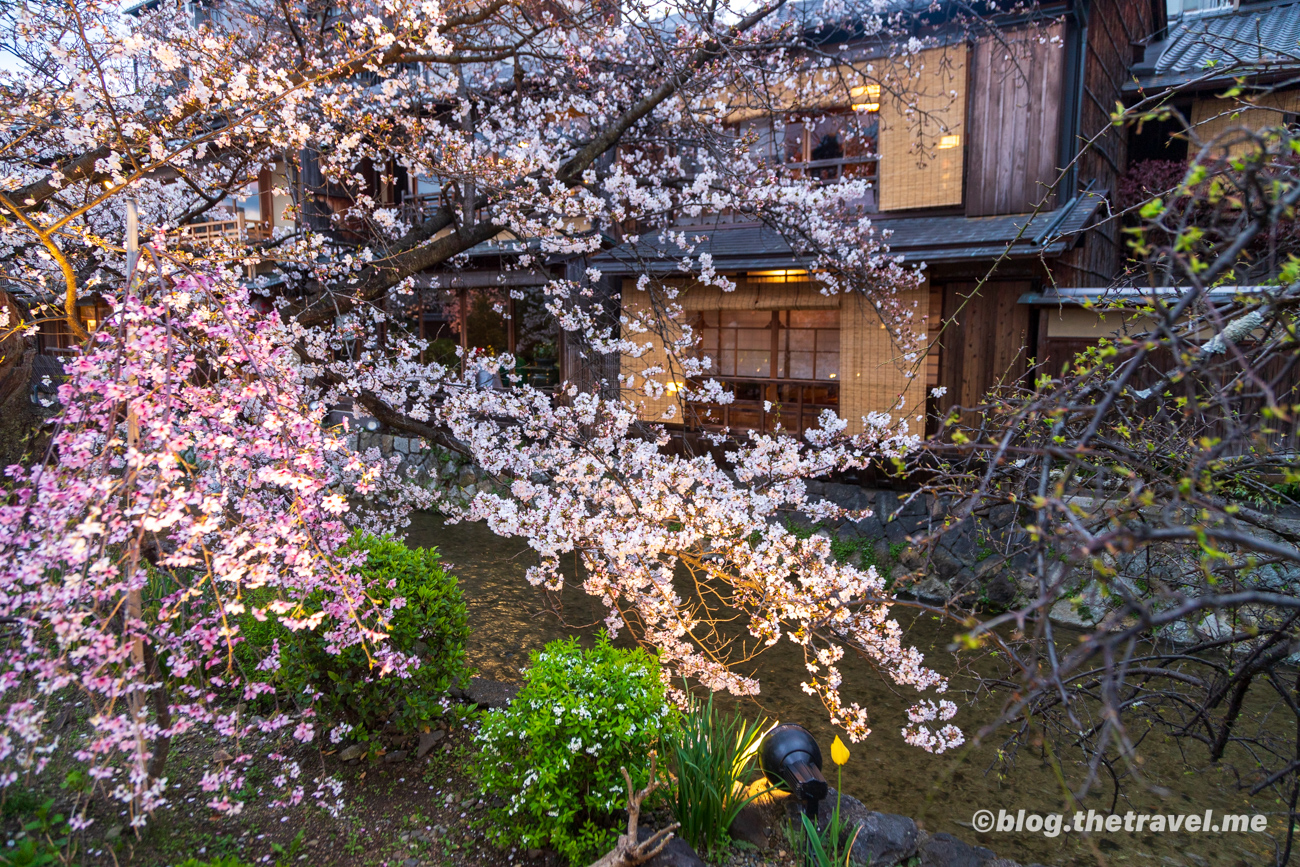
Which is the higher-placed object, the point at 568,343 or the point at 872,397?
the point at 568,343

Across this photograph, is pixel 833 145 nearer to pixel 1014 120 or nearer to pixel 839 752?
pixel 1014 120

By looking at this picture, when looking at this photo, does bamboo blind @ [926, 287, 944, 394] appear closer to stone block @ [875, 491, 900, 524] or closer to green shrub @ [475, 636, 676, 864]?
stone block @ [875, 491, 900, 524]

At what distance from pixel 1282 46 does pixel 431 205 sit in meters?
14.0

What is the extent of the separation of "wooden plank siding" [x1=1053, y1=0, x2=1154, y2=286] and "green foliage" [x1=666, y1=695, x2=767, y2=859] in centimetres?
786

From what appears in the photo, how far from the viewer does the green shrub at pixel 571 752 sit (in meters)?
3.18

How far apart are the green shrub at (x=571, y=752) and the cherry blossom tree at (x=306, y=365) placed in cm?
81

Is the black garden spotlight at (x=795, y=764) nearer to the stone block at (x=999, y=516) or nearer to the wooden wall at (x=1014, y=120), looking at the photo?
the stone block at (x=999, y=516)

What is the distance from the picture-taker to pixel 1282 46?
982 centimetres

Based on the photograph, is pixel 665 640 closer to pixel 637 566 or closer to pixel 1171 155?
pixel 637 566

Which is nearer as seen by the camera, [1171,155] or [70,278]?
[70,278]

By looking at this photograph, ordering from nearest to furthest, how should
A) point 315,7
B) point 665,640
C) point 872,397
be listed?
point 665,640, point 315,7, point 872,397

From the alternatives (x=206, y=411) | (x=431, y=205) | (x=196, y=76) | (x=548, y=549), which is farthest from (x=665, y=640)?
(x=431, y=205)

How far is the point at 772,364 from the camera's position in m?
10.6

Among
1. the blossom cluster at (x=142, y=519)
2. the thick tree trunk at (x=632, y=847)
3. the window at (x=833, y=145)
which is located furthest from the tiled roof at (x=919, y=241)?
the thick tree trunk at (x=632, y=847)
